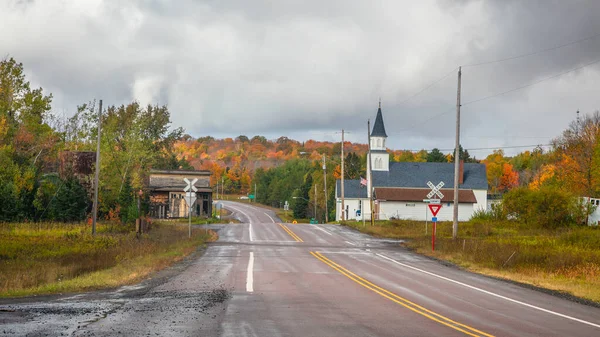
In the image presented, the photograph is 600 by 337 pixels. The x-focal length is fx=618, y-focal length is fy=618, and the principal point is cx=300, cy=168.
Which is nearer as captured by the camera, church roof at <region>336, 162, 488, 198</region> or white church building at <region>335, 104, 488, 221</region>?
white church building at <region>335, 104, 488, 221</region>

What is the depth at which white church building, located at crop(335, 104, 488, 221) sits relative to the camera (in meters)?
80.2

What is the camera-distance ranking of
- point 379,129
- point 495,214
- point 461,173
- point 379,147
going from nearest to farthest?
point 495,214 < point 461,173 < point 379,147 < point 379,129

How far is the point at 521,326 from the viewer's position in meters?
12.2

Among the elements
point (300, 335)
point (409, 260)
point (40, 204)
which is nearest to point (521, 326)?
point (300, 335)

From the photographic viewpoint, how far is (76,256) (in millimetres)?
27516

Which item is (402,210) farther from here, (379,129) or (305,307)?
(305,307)

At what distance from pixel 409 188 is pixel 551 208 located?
32.6 meters

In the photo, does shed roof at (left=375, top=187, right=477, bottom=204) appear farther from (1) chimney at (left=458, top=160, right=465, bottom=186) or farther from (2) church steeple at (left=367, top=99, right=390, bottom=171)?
Result: (2) church steeple at (left=367, top=99, right=390, bottom=171)

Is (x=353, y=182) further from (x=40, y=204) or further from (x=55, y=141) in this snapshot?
(x=40, y=204)

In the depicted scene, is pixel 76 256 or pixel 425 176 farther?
pixel 425 176

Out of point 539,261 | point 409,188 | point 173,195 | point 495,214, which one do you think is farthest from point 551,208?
point 173,195

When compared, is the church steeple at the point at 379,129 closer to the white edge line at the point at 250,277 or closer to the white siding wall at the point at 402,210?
the white siding wall at the point at 402,210

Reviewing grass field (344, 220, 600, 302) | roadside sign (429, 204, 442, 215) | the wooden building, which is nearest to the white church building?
the wooden building

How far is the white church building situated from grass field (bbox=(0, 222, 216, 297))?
42.2 m
